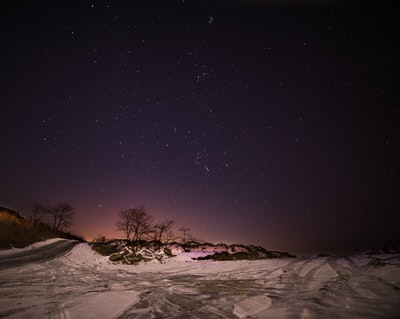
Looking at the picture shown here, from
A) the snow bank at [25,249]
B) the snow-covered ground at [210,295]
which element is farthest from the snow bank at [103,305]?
the snow bank at [25,249]

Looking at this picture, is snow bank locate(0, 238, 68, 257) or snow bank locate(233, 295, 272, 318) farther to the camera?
snow bank locate(0, 238, 68, 257)

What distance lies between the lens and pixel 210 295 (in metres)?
6.39

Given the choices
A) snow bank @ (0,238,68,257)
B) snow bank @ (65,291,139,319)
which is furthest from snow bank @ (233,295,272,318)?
snow bank @ (0,238,68,257)

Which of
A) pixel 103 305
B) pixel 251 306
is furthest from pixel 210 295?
pixel 103 305

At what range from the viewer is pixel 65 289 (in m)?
7.16

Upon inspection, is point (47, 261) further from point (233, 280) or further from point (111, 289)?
point (233, 280)

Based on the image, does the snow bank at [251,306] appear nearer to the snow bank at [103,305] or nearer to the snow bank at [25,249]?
the snow bank at [103,305]

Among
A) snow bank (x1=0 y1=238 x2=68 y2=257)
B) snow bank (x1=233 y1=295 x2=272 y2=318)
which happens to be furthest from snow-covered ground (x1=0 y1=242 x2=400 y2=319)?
snow bank (x1=0 y1=238 x2=68 y2=257)

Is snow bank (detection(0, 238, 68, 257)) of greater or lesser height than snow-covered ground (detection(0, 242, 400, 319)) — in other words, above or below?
above

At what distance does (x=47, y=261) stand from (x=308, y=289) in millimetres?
11538

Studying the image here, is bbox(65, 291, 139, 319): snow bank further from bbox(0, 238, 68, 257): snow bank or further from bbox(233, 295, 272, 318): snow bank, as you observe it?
bbox(0, 238, 68, 257): snow bank

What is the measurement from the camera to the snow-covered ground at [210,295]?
492cm

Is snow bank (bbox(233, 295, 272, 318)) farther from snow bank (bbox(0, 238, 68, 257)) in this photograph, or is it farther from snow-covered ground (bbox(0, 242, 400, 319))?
snow bank (bbox(0, 238, 68, 257))

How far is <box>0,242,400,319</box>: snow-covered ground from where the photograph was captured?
4922mm
